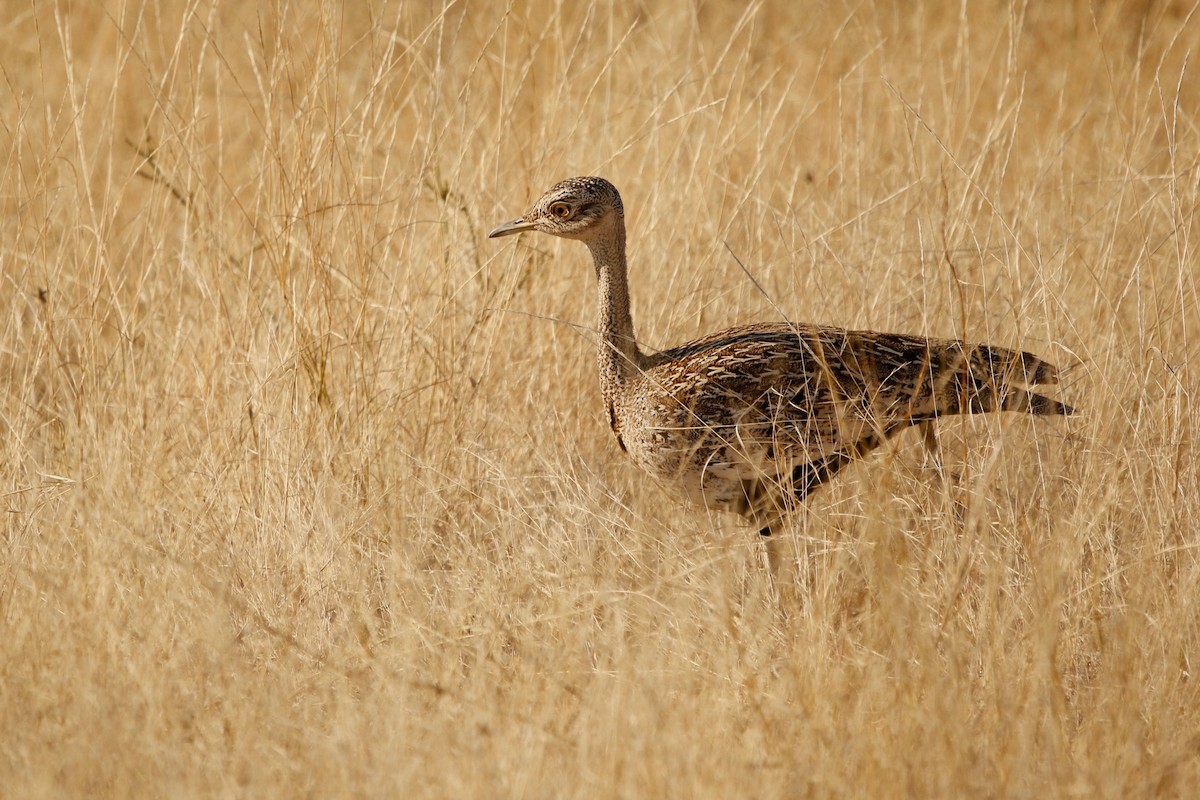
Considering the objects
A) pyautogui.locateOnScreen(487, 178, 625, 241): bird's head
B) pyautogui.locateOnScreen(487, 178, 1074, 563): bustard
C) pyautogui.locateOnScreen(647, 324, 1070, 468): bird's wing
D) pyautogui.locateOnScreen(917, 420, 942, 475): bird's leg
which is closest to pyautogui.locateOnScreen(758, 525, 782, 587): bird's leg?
pyautogui.locateOnScreen(487, 178, 1074, 563): bustard

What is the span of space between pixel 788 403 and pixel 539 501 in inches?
37.5

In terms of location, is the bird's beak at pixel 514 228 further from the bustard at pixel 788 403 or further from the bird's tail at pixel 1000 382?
the bird's tail at pixel 1000 382

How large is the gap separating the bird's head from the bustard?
419 mm

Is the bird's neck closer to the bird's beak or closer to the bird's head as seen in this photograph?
the bird's head

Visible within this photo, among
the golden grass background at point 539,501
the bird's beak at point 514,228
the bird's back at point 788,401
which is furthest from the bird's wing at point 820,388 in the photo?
the bird's beak at point 514,228

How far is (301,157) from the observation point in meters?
4.30

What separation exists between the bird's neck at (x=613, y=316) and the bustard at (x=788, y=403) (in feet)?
0.39

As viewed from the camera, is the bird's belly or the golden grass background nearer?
the golden grass background

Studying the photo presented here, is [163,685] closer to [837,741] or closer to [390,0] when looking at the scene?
[837,741]

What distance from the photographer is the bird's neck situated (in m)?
4.11

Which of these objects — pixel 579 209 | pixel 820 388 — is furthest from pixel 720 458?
pixel 579 209

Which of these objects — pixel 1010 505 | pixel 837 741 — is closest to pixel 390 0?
pixel 1010 505

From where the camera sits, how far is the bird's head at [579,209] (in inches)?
162

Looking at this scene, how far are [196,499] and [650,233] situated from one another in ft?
6.58
